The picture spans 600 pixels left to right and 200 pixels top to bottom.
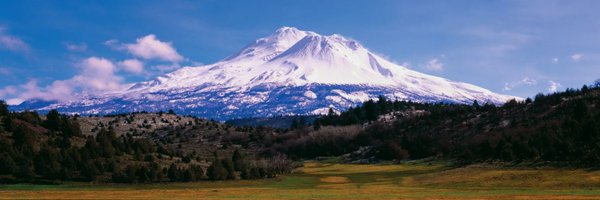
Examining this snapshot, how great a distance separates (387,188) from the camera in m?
90.8

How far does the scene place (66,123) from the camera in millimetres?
123188

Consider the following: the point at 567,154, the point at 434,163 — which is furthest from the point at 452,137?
the point at 567,154

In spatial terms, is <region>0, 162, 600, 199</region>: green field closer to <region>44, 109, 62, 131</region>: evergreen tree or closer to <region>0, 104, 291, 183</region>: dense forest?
<region>0, 104, 291, 183</region>: dense forest

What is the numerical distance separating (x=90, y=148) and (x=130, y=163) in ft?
23.5

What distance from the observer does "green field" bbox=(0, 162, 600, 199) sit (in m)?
74.4

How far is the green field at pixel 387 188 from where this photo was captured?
74.4 m

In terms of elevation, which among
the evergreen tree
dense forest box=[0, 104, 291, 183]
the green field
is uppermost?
the evergreen tree

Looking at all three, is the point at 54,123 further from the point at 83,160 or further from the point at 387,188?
the point at 387,188

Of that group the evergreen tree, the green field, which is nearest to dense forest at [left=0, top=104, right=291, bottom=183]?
the evergreen tree

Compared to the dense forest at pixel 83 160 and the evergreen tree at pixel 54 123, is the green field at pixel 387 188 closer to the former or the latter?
the dense forest at pixel 83 160

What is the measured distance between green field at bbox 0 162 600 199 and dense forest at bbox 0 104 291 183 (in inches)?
161

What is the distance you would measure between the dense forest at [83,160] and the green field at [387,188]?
4.10 metres

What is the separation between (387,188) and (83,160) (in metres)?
48.5

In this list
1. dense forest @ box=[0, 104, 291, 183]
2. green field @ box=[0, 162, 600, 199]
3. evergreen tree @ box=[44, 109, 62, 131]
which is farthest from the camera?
evergreen tree @ box=[44, 109, 62, 131]
